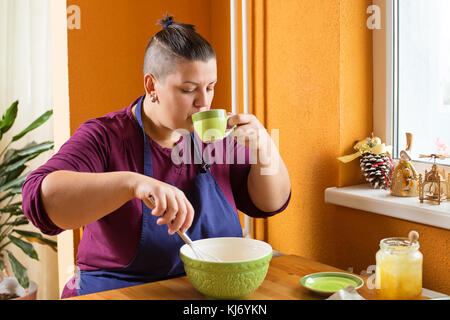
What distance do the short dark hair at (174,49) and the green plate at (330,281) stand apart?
2.00 ft

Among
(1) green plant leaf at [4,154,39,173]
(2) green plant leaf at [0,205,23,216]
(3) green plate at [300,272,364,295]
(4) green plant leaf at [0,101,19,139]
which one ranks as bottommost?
(2) green plant leaf at [0,205,23,216]

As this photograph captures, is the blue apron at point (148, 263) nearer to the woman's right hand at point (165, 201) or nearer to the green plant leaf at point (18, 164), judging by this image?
the woman's right hand at point (165, 201)

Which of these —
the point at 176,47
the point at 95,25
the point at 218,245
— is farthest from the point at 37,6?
the point at 218,245

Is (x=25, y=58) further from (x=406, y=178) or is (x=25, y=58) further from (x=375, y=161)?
(x=406, y=178)

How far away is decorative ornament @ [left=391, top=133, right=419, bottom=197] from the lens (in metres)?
1.55

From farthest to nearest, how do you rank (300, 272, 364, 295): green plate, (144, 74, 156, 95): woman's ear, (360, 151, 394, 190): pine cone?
(360, 151, 394, 190): pine cone < (144, 74, 156, 95): woman's ear < (300, 272, 364, 295): green plate

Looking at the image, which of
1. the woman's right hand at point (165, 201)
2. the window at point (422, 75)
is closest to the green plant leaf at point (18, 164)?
the woman's right hand at point (165, 201)

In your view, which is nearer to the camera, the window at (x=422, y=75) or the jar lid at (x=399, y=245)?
the jar lid at (x=399, y=245)

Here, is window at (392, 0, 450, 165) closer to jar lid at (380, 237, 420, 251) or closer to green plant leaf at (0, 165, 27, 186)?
jar lid at (380, 237, 420, 251)

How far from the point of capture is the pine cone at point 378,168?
5.45ft

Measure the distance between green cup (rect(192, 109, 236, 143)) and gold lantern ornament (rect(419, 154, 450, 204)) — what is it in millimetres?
657

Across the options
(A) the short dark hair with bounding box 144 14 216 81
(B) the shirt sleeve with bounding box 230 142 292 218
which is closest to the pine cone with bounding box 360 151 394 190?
(B) the shirt sleeve with bounding box 230 142 292 218

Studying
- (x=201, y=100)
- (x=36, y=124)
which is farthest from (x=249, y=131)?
(x=36, y=124)

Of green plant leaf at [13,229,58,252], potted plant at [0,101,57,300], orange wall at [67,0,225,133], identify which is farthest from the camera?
green plant leaf at [13,229,58,252]
